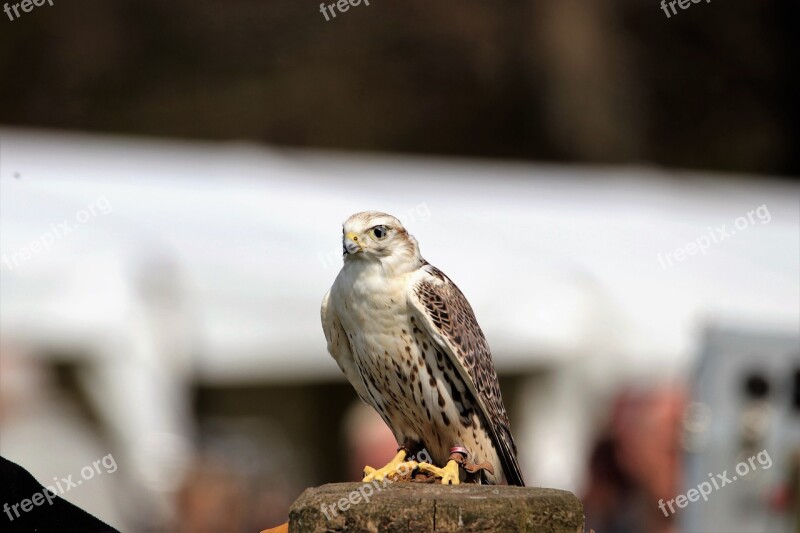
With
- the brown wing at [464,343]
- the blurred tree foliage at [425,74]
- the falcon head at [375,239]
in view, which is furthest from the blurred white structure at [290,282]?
the blurred tree foliage at [425,74]

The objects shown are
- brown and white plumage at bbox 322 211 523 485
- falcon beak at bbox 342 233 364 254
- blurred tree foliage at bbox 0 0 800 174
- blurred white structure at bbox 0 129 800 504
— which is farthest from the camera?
blurred tree foliage at bbox 0 0 800 174

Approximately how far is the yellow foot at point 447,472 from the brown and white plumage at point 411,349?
0.22m

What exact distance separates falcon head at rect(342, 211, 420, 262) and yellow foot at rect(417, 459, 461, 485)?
0.55 m

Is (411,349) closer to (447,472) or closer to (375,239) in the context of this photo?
(375,239)

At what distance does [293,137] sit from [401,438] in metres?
17.3

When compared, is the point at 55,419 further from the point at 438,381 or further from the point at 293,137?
the point at 293,137

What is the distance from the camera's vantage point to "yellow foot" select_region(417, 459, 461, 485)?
8.93ft

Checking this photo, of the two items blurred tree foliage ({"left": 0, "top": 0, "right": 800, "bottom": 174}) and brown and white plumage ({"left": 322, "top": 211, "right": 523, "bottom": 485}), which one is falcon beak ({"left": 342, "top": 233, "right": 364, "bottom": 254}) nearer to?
brown and white plumage ({"left": 322, "top": 211, "right": 523, "bottom": 485})

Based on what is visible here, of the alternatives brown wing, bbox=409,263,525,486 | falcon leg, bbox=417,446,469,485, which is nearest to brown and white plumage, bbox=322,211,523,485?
brown wing, bbox=409,263,525,486

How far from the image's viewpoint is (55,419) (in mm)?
8078

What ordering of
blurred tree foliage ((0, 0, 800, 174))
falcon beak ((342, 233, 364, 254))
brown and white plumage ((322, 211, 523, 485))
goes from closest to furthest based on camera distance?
falcon beak ((342, 233, 364, 254)) < brown and white plumage ((322, 211, 523, 485)) < blurred tree foliage ((0, 0, 800, 174))

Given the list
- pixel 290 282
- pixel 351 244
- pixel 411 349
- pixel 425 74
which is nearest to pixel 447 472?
pixel 411 349

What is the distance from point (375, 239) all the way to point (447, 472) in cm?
62

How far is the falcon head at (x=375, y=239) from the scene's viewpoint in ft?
9.71
